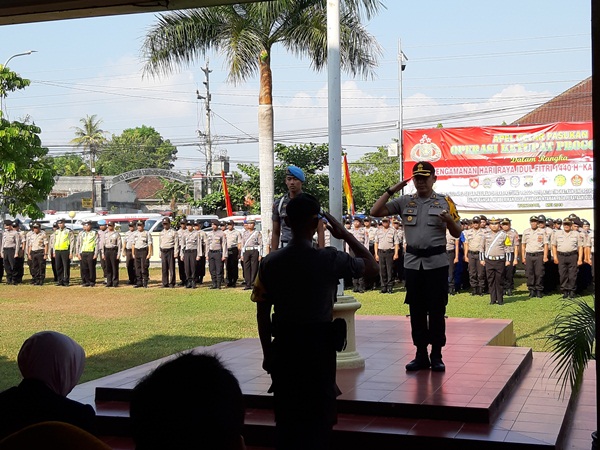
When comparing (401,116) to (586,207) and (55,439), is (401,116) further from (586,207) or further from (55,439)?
(55,439)

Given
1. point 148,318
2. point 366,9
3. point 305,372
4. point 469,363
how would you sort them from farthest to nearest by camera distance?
1. point 148,318
2. point 366,9
3. point 469,363
4. point 305,372

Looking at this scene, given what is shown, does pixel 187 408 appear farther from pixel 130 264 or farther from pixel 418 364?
pixel 130 264

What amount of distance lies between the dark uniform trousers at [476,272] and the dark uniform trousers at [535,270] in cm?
94

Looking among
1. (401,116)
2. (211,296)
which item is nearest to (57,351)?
(211,296)

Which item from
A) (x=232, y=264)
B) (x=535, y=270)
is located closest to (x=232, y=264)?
(x=232, y=264)

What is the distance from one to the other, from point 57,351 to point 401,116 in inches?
969

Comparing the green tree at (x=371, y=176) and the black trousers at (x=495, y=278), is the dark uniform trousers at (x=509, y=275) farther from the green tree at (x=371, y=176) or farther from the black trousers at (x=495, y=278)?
the green tree at (x=371, y=176)

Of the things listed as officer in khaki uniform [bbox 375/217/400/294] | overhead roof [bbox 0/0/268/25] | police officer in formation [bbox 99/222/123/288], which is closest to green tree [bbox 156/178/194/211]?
police officer in formation [bbox 99/222/123/288]

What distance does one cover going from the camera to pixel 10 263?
73.9ft

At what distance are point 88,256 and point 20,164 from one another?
4.19 metres

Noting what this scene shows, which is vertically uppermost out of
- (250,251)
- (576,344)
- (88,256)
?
(576,344)

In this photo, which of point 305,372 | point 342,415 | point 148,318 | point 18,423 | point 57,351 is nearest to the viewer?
point 18,423

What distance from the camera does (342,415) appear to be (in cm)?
586

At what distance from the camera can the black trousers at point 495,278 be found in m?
15.6
